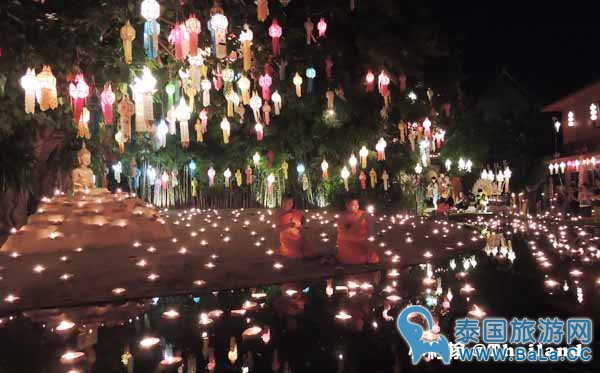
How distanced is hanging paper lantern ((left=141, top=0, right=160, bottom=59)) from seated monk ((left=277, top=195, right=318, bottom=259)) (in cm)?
292

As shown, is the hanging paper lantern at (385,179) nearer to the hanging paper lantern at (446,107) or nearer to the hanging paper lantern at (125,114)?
the hanging paper lantern at (446,107)

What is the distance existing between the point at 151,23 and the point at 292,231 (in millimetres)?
3642

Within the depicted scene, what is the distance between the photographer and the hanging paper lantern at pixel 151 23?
6.46 m

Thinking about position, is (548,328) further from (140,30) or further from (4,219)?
(4,219)

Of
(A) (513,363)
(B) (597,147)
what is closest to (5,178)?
(A) (513,363)

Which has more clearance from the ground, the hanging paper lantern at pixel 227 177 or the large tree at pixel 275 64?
the large tree at pixel 275 64

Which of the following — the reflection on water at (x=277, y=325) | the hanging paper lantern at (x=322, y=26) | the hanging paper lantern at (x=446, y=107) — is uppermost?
the hanging paper lantern at (x=322, y=26)

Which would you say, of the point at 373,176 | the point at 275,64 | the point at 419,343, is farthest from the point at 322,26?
the point at 373,176

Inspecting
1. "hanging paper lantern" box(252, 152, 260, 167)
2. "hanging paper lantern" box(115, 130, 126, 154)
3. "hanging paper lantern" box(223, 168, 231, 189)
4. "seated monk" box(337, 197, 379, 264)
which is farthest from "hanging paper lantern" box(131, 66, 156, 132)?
"hanging paper lantern" box(223, 168, 231, 189)

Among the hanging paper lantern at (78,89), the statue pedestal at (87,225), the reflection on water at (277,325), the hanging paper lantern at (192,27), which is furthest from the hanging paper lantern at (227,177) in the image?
the reflection on water at (277,325)

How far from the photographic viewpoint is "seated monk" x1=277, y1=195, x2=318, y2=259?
758cm

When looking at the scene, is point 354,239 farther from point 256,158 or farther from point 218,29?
point 256,158

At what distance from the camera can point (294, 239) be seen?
25.0 feet

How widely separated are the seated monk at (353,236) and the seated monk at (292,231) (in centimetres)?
71
